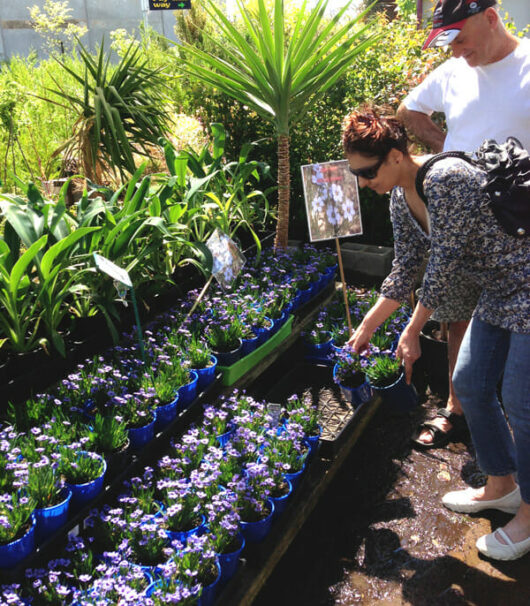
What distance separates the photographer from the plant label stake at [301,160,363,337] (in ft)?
9.85

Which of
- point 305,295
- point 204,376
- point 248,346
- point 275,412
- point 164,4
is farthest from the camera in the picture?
point 164,4

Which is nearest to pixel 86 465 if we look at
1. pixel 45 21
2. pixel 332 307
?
pixel 332 307

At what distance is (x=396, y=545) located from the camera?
216cm

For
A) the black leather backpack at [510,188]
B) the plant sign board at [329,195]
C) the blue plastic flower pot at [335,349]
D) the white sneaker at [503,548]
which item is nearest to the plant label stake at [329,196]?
the plant sign board at [329,195]

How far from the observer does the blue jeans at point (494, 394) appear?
1.81m

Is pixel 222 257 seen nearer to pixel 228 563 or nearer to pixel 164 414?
pixel 164 414

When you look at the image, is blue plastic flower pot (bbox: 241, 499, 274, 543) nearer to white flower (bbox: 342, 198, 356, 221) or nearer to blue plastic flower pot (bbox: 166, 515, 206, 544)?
blue plastic flower pot (bbox: 166, 515, 206, 544)

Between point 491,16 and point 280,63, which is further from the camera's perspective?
point 280,63

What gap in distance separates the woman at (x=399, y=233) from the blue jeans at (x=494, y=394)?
232 millimetres

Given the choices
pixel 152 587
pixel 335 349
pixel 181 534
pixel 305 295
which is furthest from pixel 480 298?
pixel 305 295

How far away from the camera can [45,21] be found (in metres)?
6.14

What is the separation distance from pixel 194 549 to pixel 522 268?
1217mm

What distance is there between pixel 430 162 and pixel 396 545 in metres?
1.36

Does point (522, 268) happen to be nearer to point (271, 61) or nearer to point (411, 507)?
point (411, 507)
